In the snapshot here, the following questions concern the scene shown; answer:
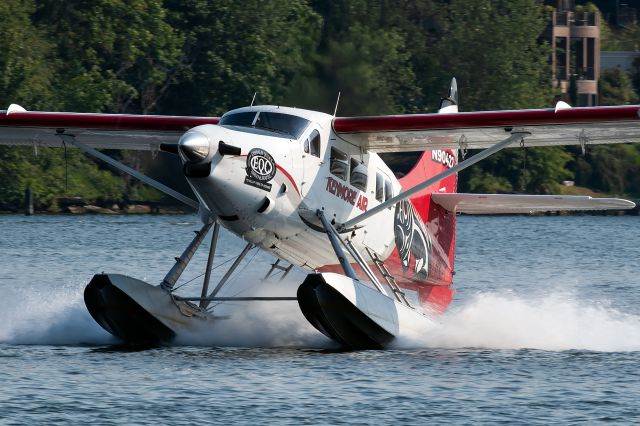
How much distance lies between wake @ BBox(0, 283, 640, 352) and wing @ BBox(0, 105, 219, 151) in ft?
6.35

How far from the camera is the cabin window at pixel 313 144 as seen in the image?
13773mm

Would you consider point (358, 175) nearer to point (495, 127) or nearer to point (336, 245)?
→ point (336, 245)

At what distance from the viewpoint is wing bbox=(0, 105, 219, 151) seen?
50.5 ft

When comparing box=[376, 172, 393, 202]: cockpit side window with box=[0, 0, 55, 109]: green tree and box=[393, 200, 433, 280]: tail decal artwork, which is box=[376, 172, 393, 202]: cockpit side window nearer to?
box=[393, 200, 433, 280]: tail decal artwork

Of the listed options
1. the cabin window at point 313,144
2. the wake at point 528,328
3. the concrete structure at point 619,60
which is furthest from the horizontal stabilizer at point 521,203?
the concrete structure at point 619,60

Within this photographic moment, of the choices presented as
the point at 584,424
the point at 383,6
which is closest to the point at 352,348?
the point at 584,424

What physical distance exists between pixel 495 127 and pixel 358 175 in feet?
5.00

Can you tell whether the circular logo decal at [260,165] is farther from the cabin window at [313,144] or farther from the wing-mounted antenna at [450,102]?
the wing-mounted antenna at [450,102]

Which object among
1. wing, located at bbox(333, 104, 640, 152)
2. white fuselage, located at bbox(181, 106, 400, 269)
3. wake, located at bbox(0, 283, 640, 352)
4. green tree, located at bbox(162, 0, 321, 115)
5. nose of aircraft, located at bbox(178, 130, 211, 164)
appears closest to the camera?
nose of aircraft, located at bbox(178, 130, 211, 164)

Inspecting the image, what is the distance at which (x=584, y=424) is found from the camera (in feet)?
34.9

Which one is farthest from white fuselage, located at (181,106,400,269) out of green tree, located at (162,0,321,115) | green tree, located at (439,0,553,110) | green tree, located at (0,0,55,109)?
green tree, located at (439,0,553,110)

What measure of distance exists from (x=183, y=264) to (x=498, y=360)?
11.3 feet

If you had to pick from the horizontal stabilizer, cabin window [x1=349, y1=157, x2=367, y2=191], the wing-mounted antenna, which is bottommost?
the horizontal stabilizer

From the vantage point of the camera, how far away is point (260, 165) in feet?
42.8
